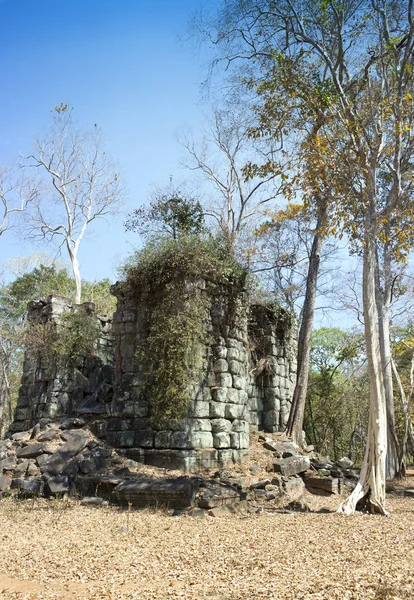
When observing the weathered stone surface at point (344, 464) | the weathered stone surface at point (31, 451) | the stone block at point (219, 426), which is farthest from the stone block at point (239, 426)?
the weathered stone surface at point (31, 451)

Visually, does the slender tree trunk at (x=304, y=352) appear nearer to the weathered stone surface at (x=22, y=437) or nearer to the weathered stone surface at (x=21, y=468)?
the weathered stone surface at (x=22, y=437)

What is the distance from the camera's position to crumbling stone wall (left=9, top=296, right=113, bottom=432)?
1242 centimetres

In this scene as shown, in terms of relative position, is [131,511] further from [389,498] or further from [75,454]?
[389,498]

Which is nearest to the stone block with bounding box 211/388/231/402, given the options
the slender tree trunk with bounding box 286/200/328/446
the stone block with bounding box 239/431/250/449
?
the stone block with bounding box 239/431/250/449

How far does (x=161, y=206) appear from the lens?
45.9 ft

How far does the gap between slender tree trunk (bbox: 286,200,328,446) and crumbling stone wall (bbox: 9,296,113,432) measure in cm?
500

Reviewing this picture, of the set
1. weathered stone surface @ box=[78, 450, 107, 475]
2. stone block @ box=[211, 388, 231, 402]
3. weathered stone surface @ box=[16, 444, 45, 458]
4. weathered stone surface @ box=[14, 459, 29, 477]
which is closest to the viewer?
weathered stone surface @ box=[78, 450, 107, 475]

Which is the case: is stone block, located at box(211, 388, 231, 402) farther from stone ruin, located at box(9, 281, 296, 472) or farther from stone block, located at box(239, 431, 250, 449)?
stone block, located at box(239, 431, 250, 449)

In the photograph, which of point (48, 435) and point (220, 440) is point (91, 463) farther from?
point (220, 440)

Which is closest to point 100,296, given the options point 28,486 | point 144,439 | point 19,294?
point 19,294

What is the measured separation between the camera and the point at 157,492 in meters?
7.43

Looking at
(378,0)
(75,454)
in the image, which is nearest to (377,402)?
(75,454)

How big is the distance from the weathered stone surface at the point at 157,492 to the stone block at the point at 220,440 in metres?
1.80

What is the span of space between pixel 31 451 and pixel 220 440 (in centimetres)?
365
